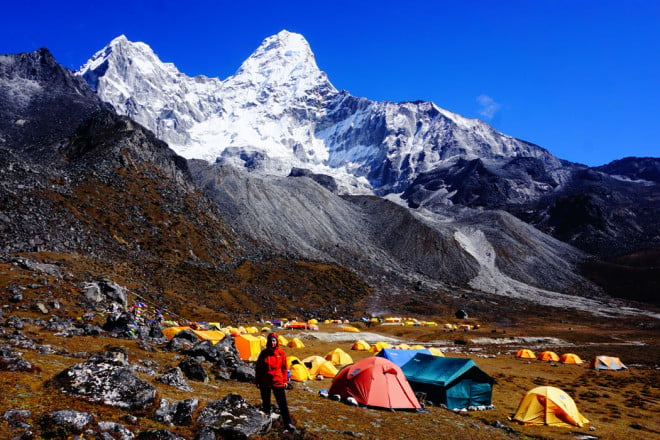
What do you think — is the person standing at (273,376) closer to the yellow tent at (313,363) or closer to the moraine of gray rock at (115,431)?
the moraine of gray rock at (115,431)

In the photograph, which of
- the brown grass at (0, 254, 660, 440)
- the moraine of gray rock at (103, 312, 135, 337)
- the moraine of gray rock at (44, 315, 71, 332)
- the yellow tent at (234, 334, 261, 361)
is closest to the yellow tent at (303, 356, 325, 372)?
the brown grass at (0, 254, 660, 440)

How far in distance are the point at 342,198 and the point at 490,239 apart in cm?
5910

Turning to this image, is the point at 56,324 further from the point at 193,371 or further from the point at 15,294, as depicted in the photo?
the point at 193,371

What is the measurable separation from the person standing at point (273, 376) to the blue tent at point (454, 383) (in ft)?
43.4

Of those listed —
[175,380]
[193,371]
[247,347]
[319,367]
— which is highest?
[175,380]

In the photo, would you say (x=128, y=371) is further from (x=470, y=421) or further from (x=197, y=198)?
(x=197, y=198)

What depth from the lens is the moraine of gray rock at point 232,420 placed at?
1033cm

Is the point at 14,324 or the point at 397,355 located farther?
the point at 397,355

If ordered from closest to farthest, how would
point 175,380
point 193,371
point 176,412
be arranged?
point 176,412
point 175,380
point 193,371

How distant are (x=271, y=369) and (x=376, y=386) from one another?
9.11 meters


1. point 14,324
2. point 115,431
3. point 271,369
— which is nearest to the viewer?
point 115,431

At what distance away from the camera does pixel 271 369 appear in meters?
11.9

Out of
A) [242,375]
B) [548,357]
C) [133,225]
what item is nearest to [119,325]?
[242,375]

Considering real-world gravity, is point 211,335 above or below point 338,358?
above
